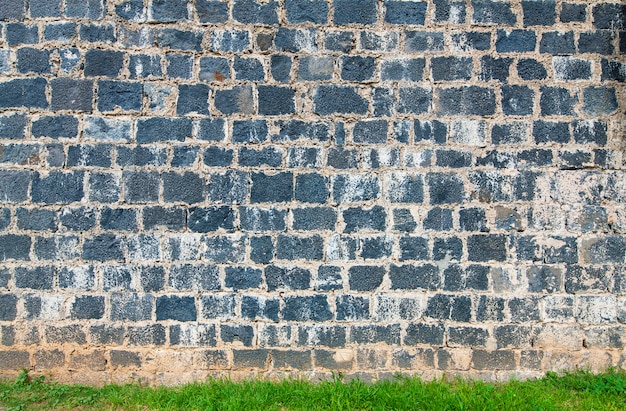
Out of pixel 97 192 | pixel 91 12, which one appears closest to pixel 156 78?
pixel 91 12

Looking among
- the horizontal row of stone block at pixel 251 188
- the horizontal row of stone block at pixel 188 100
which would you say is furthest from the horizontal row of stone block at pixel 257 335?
the horizontal row of stone block at pixel 188 100

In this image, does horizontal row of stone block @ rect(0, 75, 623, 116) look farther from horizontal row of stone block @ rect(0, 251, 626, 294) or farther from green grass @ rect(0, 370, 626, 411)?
green grass @ rect(0, 370, 626, 411)

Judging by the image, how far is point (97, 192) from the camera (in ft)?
14.1

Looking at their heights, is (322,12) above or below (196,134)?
above

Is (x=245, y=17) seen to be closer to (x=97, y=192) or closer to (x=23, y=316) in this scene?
(x=97, y=192)

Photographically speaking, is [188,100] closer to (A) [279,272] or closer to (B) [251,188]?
(B) [251,188]

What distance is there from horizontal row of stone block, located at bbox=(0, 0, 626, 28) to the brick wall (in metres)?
0.02

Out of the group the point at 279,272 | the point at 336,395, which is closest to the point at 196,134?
the point at 279,272

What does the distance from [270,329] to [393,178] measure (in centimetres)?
160

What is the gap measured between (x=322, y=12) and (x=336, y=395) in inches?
120

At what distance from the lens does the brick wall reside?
4.30 m

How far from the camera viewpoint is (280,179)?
4305 mm

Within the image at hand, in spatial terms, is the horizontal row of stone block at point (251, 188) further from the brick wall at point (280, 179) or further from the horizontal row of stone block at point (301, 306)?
the horizontal row of stone block at point (301, 306)

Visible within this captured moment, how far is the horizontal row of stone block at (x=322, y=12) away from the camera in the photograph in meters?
4.29
